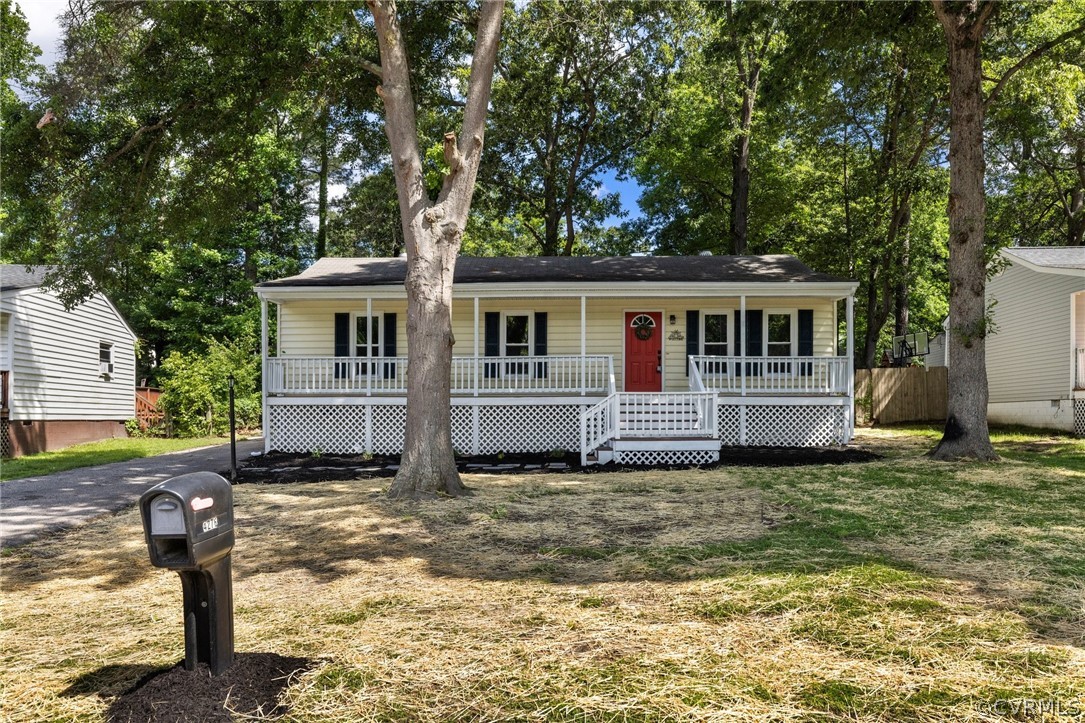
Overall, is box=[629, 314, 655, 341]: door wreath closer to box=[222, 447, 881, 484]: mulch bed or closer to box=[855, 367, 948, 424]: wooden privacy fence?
box=[222, 447, 881, 484]: mulch bed

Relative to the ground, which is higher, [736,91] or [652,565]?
[736,91]

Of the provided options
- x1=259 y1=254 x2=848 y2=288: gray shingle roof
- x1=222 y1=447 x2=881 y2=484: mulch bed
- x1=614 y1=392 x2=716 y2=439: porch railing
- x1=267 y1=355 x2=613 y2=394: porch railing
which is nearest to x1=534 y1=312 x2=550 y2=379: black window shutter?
x1=267 y1=355 x2=613 y2=394: porch railing

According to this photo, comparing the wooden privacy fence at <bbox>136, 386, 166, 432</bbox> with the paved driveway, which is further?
the wooden privacy fence at <bbox>136, 386, 166, 432</bbox>

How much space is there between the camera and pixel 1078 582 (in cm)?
→ 448

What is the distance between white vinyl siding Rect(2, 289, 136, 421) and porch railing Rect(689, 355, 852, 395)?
46.3 ft

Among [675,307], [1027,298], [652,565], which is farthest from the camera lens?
[1027,298]

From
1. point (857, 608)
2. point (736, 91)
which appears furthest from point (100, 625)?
point (736, 91)

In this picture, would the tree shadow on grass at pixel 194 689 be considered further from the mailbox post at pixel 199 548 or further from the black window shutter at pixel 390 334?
the black window shutter at pixel 390 334

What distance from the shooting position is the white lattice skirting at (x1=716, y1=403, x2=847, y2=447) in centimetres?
1559

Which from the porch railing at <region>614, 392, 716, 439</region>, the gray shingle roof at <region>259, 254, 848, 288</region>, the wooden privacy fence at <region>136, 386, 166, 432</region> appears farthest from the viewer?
the wooden privacy fence at <region>136, 386, 166, 432</region>

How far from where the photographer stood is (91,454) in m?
16.8

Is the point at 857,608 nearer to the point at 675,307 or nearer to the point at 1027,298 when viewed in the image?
the point at 675,307

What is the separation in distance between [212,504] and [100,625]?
2080 mm

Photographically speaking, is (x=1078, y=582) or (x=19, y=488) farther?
(x=19, y=488)
